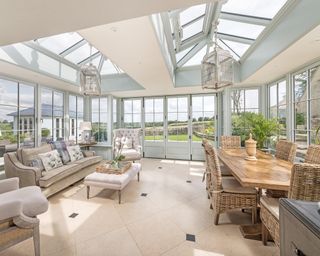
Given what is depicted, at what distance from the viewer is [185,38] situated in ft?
13.5

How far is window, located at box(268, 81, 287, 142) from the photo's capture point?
3812mm

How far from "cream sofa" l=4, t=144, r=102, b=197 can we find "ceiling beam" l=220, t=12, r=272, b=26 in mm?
4365

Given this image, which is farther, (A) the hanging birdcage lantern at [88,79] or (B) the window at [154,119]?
(B) the window at [154,119]

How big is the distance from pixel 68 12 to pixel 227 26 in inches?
131

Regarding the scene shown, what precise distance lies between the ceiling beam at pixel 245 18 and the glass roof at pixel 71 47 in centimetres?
294

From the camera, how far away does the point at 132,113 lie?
6.71 m

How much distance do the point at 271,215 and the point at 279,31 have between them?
8.70 feet

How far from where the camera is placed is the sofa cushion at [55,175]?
284cm

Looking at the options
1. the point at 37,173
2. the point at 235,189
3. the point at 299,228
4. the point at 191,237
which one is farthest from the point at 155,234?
the point at 37,173

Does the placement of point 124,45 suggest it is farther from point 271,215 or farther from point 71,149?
point 71,149

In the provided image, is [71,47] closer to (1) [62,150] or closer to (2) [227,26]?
(1) [62,150]

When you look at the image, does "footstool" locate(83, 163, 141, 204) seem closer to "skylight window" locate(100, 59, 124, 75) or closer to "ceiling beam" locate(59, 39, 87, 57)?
"ceiling beam" locate(59, 39, 87, 57)

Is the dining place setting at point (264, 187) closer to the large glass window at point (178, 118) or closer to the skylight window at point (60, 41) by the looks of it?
the large glass window at point (178, 118)

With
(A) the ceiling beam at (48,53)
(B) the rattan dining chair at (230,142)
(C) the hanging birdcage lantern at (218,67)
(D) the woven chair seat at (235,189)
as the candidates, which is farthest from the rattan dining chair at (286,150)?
(A) the ceiling beam at (48,53)
